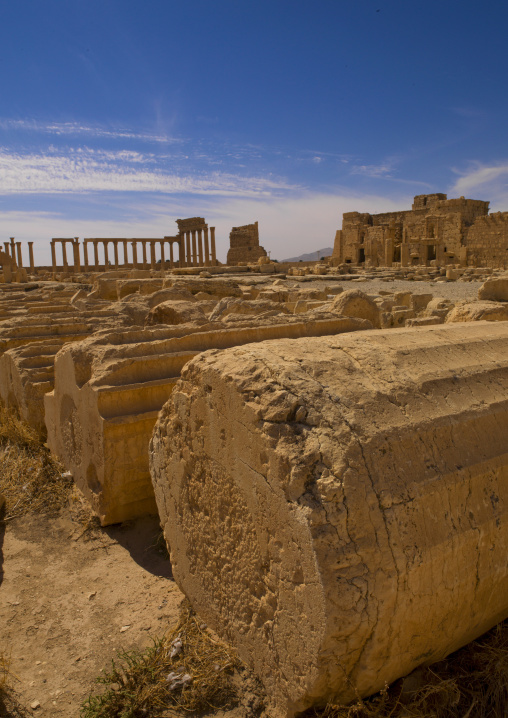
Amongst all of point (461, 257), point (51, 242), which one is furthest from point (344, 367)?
point (51, 242)

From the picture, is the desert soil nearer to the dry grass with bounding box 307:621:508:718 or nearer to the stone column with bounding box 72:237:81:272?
the dry grass with bounding box 307:621:508:718

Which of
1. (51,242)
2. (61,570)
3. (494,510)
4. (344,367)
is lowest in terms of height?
(61,570)

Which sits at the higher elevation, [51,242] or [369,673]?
[51,242]

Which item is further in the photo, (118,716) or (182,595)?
(182,595)

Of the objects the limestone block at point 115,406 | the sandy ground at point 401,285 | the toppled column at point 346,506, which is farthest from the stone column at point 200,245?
the toppled column at point 346,506

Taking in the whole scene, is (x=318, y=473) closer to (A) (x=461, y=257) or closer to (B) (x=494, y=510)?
(B) (x=494, y=510)

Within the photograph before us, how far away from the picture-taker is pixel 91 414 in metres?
3.11

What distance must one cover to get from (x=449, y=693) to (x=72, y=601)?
5.76 ft

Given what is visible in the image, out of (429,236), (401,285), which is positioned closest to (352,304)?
(401,285)

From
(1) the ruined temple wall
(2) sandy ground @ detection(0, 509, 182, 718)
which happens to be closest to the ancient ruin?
(2) sandy ground @ detection(0, 509, 182, 718)

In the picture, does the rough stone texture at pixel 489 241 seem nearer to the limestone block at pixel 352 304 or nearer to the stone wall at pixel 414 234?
the stone wall at pixel 414 234

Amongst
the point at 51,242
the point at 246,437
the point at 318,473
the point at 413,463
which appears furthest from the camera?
the point at 51,242

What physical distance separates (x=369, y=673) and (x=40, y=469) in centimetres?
297

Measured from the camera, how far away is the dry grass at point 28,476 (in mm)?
3455
